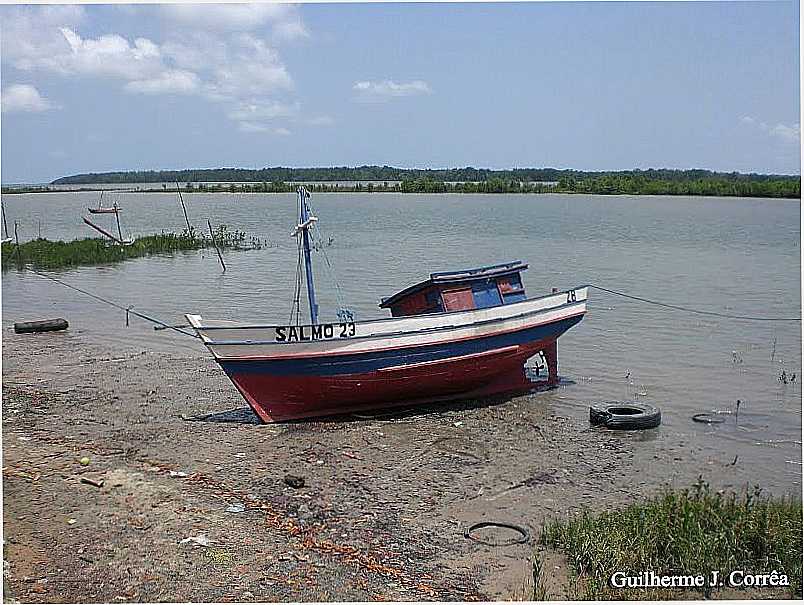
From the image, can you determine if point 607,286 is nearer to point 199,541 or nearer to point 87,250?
point 87,250

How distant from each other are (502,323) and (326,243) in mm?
24644

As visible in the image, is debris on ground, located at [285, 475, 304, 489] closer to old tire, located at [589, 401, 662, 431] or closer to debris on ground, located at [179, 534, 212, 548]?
debris on ground, located at [179, 534, 212, 548]

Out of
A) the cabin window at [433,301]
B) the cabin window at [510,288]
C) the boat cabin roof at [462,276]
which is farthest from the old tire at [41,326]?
the cabin window at [510,288]

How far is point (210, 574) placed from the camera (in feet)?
21.0

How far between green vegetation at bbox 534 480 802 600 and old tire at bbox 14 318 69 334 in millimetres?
12720

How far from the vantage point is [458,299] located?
36.6 feet

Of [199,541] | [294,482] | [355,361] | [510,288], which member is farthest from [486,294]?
[199,541]

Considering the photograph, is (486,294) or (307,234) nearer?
(307,234)

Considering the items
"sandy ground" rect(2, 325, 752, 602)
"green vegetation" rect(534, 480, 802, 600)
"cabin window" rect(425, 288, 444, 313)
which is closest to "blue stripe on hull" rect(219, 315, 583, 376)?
"cabin window" rect(425, 288, 444, 313)

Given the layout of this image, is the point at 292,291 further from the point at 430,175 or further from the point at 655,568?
the point at 430,175

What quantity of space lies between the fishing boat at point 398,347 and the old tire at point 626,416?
138 cm

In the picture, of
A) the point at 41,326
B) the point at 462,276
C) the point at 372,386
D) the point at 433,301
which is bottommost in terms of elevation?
the point at 41,326

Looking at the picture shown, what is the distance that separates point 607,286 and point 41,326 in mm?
14097

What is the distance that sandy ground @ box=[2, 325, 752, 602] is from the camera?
6.40 meters
